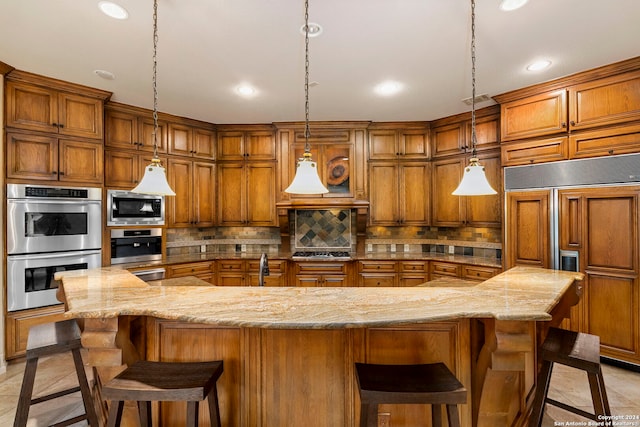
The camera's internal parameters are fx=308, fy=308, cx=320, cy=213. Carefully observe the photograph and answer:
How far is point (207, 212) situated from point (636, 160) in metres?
4.74

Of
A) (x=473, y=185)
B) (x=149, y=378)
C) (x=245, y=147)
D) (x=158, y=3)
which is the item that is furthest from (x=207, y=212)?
(x=473, y=185)

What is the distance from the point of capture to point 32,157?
2.96 meters

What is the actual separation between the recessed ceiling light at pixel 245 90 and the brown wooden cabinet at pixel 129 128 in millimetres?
1407

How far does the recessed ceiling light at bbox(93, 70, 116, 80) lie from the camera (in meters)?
2.86

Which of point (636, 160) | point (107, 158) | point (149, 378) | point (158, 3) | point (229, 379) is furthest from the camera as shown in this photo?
point (107, 158)

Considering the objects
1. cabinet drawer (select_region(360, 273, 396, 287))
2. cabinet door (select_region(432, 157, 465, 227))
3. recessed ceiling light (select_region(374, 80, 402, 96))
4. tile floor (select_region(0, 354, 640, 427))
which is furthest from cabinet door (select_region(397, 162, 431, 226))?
tile floor (select_region(0, 354, 640, 427))

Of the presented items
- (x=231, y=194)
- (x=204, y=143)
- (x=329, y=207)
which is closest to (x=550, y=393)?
(x=329, y=207)

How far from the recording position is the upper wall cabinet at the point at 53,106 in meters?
2.88

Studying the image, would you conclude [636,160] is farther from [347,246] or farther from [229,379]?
[229,379]

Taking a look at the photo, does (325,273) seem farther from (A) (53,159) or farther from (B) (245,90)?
(A) (53,159)

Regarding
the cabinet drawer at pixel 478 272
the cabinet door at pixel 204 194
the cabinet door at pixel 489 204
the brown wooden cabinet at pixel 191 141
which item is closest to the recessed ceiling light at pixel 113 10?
the brown wooden cabinet at pixel 191 141

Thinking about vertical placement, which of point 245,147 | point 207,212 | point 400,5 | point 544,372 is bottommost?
point 544,372

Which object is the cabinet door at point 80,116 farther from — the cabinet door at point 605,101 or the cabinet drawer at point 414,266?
the cabinet door at point 605,101

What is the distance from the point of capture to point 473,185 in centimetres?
198
